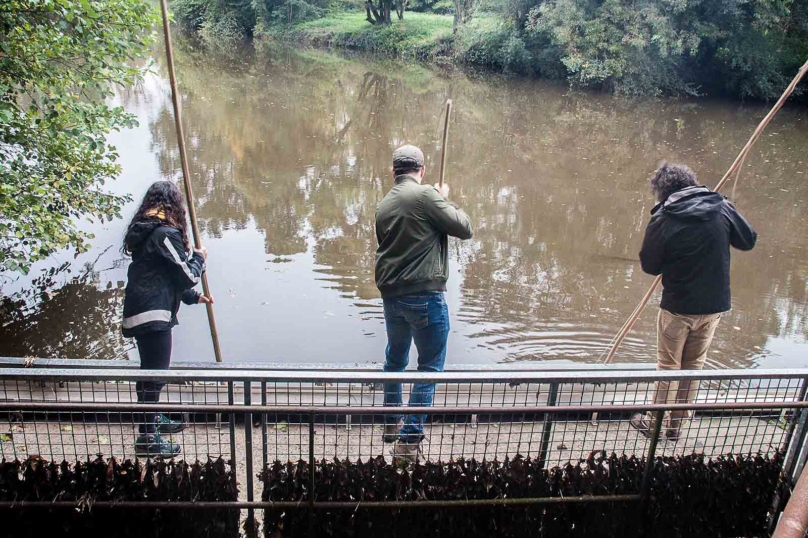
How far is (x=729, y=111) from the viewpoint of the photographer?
21938 mm

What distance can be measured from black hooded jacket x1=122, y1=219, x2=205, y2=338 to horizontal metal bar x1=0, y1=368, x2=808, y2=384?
1065 mm

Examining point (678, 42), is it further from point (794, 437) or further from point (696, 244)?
point (794, 437)

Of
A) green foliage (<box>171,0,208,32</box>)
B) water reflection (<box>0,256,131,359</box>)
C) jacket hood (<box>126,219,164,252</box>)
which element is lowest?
water reflection (<box>0,256,131,359</box>)

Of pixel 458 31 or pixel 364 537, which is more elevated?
pixel 458 31

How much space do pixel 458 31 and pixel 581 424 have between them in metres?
30.1

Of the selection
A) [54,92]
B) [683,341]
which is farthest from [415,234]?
[54,92]

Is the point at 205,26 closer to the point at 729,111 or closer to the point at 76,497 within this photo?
the point at 729,111

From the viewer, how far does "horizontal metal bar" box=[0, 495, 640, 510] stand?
2.37m

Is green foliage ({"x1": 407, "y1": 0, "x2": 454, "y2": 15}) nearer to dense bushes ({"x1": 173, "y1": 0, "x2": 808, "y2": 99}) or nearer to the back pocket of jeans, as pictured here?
dense bushes ({"x1": 173, "y1": 0, "x2": 808, "y2": 99})

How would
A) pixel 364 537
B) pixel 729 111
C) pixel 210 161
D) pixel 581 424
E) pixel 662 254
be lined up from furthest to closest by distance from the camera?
pixel 729 111, pixel 210 161, pixel 662 254, pixel 581 424, pixel 364 537

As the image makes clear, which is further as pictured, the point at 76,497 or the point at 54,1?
the point at 54,1

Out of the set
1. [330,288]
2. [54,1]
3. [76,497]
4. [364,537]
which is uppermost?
[54,1]

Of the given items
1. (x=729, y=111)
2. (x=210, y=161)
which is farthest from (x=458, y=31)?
(x=210, y=161)

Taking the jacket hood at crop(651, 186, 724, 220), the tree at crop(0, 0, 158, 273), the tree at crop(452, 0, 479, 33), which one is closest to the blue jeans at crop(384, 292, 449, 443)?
the jacket hood at crop(651, 186, 724, 220)
